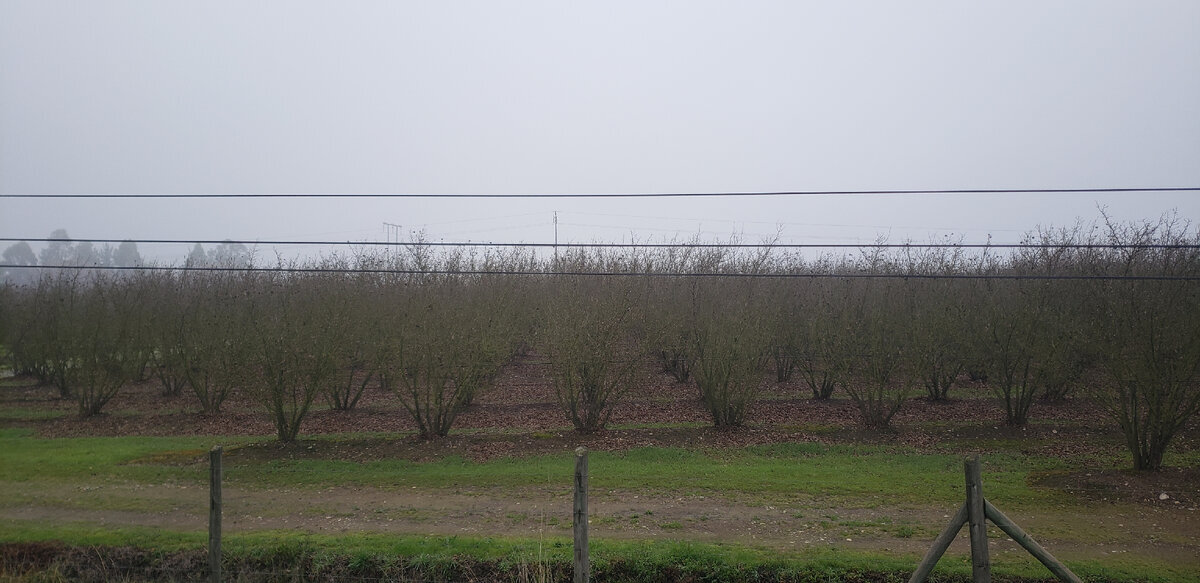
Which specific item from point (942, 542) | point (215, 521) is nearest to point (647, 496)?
point (942, 542)

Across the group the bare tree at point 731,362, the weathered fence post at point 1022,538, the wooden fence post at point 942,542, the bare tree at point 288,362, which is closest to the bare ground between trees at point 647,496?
the bare tree at point 731,362

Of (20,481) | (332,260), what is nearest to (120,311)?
(332,260)

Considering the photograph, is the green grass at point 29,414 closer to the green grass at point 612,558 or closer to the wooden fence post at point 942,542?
→ the green grass at point 612,558

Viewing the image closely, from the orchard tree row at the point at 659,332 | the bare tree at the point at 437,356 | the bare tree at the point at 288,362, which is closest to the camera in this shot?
the orchard tree row at the point at 659,332

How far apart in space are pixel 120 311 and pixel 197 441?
5755 millimetres

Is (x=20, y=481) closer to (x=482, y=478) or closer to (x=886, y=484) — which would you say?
(x=482, y=478)

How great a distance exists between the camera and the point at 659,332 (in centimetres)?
1457

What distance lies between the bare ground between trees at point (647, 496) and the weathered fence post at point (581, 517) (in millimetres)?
2576

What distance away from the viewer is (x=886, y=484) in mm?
9562

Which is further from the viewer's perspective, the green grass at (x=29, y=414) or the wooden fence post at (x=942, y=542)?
the green grass at (x=29, y=414)

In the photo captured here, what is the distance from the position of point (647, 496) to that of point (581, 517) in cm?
446

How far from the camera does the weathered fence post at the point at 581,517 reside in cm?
484

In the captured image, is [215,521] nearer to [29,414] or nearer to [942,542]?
[942,542]

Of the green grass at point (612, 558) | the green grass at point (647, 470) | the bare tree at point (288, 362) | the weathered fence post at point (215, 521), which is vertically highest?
the bare tree at point (288, 362)
